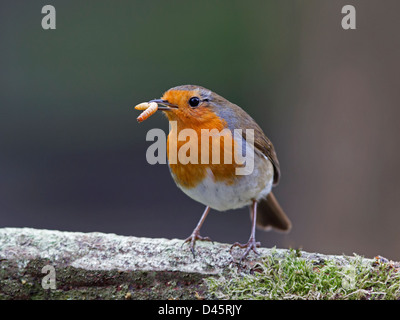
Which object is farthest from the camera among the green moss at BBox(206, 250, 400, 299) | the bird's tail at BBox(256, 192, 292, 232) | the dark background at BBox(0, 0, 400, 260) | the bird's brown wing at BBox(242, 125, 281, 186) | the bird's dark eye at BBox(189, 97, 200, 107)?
the dark background at BBox(0, 0, 400, 260)

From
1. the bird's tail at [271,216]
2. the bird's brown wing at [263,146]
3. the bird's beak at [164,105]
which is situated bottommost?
the bird's tail at [271,216]

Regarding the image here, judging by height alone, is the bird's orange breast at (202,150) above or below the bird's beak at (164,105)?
below

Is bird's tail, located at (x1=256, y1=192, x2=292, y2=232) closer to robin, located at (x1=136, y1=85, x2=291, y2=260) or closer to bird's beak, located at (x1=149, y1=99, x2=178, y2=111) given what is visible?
robin, located at (x1=136, y1=85, x2=291, y2=260)

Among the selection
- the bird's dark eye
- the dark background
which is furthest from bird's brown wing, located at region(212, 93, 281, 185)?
the dark background

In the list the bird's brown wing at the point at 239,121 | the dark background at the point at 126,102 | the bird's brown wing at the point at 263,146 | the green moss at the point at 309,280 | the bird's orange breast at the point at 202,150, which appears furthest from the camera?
the dark background at the point at 126,102

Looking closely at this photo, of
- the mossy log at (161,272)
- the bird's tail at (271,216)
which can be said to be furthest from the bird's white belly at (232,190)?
the bird's tail at (271,216)

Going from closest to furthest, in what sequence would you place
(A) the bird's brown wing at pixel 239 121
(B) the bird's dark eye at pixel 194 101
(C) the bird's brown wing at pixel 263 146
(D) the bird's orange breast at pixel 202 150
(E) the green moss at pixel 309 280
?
(E) the green moss at pixel 309 280
(D) the bird's orange breast at pixel 202 150
(B) the bird's dark eye at pixel 194 101
(A) the bird's brown wing at pixel 239 121
(C) the bird's brown wing at pixel 263 146

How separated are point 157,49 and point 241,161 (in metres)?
4.50

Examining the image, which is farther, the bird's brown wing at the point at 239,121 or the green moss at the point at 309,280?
the bird's brown wing at the point at 239,121

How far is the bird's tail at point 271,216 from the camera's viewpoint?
13.0ft

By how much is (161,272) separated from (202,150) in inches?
30.1

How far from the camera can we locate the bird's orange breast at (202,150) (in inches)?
117

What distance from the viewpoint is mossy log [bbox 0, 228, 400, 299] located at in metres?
2.37

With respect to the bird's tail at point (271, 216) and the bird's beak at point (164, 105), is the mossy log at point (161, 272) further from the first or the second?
the bird's tail at point (271, 216)
